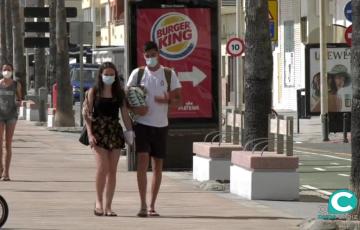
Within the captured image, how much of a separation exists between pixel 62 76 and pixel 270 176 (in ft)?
70.5

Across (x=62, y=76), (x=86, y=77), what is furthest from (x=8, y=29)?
(x=62, y=76)

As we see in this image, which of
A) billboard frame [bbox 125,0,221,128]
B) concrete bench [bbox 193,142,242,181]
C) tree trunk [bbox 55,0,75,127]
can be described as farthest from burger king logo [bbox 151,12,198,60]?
tree trunk [bbox 55,0,75,127]

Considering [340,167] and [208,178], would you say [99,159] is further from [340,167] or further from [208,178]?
[340,167]

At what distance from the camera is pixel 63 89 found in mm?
35531

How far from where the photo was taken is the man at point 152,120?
12.8 m

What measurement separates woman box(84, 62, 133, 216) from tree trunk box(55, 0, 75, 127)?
22506mm

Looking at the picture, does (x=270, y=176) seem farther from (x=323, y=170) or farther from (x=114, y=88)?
(x=323, y=170)

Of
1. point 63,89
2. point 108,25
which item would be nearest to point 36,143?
point 63,89

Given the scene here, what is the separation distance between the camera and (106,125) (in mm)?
12648

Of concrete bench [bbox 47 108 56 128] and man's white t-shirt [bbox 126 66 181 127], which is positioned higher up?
man's white t-shirt [bbox 126 66 181 127]

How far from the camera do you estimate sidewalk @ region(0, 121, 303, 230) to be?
1206 cm

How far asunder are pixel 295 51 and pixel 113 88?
1586 inches

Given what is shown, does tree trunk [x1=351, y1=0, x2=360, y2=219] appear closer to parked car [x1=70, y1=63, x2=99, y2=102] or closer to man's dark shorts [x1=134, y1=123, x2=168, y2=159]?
man's dark shorts [x1=134, y1=123, x2=168, y2=159]

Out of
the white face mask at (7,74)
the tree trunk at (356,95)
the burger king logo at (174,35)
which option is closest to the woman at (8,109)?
the white face mask at (7,74)
